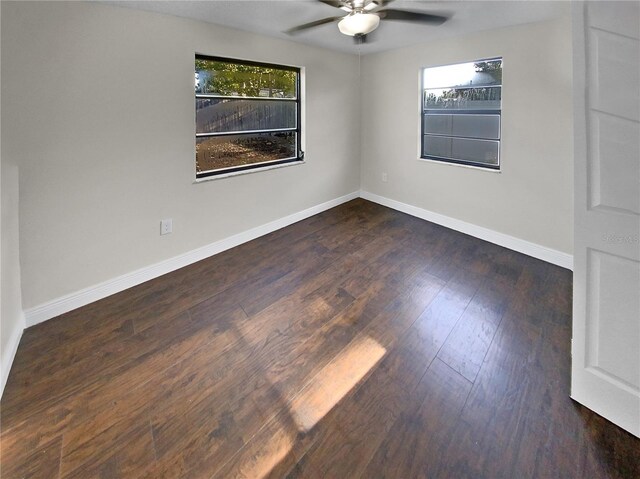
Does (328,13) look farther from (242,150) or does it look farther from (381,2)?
(242,150)

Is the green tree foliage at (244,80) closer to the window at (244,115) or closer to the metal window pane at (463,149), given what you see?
the window at (244,115)

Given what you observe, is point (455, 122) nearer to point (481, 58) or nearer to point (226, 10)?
point (481, 58)

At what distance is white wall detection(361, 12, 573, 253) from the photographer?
2.96m

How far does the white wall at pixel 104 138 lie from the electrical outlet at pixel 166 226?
0.14 ft

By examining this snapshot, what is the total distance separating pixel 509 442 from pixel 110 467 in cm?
165

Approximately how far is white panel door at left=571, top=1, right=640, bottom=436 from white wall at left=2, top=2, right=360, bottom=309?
8.99ft

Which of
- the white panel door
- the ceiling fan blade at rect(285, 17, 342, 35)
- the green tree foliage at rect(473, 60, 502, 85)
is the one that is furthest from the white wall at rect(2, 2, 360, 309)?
the white panel door

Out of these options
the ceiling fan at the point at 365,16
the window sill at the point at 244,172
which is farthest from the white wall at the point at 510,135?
the window sill at the point at 244,172

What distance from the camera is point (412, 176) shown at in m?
4.42

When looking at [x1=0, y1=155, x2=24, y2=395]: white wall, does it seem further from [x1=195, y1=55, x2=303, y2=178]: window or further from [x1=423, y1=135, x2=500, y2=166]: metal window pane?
[x1=423, y1=135, x2=500, y2=166]: metal window pane

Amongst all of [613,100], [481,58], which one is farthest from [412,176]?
[613,100]

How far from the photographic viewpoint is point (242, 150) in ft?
11.9

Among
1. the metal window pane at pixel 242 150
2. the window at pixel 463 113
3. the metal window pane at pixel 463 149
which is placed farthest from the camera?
the metal window pane at pixel 463 149

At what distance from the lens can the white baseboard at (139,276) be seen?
2.36 m
